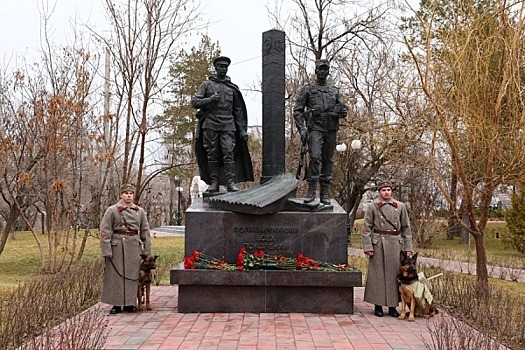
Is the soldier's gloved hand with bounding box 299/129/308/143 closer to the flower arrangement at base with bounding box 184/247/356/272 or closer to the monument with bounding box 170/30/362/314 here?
the monument with bounding box 170/30/362/314

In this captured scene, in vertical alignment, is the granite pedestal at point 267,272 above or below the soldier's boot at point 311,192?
below

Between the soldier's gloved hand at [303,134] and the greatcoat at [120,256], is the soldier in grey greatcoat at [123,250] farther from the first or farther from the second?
the soldier's gloved hand at [303,134]

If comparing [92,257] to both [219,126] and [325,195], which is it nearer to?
[219,126]

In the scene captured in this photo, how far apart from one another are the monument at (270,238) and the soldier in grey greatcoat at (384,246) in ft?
1.01

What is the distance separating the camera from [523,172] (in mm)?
8617

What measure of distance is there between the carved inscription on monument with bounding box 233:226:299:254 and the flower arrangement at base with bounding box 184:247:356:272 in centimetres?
17

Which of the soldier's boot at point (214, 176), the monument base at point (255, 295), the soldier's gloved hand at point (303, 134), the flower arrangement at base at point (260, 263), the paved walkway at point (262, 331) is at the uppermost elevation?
the soldier's gloved hand at point (303, 134)

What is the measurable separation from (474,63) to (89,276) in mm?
6456

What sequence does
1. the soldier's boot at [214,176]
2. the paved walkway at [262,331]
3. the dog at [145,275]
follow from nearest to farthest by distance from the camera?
the paved walkway at [262,331], the dog at [145,275], the soldier's boot at [214,176]

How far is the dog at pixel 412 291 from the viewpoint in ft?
24.7

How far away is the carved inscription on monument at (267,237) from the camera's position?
8.33 m

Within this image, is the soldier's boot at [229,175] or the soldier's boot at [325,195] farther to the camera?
the soldier's boot at [229,175]

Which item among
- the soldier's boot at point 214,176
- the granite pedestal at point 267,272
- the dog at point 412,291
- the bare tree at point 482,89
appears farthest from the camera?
the soldier's boot at point 214,176

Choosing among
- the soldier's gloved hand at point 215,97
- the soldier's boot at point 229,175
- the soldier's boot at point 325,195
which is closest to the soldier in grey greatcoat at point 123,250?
the soldier's boot at point 229,175
